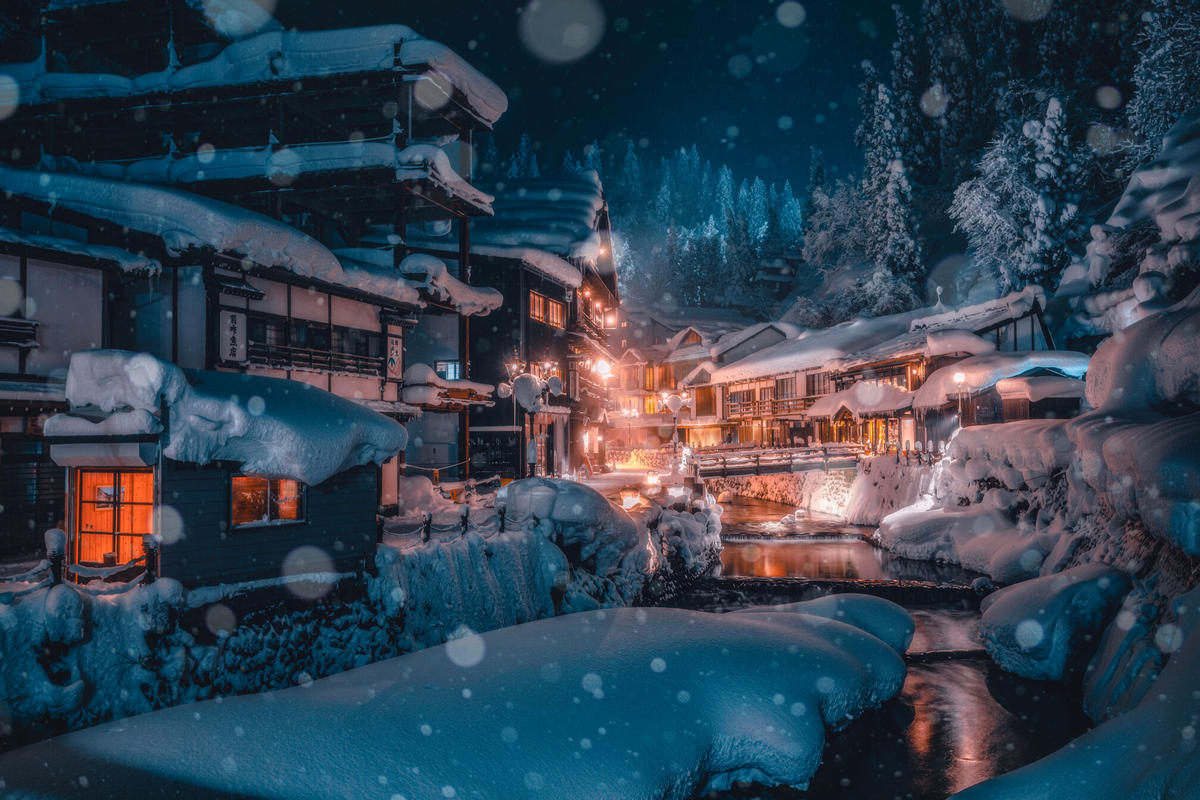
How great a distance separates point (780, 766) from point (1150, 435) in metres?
8.12

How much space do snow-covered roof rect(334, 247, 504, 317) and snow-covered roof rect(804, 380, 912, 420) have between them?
21527mm

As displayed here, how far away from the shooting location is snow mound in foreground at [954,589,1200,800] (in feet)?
20.1

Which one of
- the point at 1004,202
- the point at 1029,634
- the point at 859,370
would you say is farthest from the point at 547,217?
the point at 1029,634

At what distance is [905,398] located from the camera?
110ft

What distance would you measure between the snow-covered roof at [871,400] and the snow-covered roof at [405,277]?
70.6 feet

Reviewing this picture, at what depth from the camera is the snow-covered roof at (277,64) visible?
20203 mm

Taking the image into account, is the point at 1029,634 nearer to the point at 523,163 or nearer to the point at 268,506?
the point at 268,506

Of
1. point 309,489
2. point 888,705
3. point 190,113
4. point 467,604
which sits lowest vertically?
point 888,705

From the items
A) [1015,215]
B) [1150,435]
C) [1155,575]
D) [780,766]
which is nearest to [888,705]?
[780,766]

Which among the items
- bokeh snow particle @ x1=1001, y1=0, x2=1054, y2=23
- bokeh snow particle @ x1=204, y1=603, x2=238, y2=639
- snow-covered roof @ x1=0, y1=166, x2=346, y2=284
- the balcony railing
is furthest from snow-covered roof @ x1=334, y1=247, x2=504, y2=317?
bokeh snow particle @ x1=1001, y1=0, x2=1054, y2=23

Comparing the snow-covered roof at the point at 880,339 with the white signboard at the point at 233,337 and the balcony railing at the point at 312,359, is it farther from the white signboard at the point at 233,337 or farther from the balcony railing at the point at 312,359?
the white signboard at the point at 233,337

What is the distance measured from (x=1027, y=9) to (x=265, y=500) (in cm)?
5888

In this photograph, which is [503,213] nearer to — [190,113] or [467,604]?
[190,113]

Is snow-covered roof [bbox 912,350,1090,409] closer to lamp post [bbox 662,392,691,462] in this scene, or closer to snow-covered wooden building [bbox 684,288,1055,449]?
snow-covered wooden building [bbox 684,288,1055,449]
